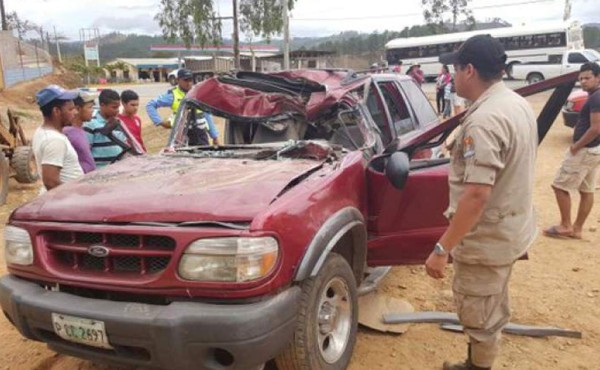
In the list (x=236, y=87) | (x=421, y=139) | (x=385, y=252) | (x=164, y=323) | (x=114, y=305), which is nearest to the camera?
(x=164, y=323)

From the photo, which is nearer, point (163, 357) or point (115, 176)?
point (163, 357)

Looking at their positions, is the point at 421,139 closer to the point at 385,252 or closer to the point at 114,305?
the point at 385,252

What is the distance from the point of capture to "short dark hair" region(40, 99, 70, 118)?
11.8 feet

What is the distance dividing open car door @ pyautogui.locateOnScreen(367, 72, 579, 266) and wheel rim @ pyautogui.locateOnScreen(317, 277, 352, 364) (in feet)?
1.80

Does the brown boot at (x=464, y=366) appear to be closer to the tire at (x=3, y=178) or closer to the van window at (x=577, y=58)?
the tire at (x=3, y=178)

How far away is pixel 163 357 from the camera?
221 centimetres

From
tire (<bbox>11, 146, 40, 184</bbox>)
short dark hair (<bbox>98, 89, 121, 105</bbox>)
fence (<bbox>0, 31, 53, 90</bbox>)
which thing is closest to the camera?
short dark hair (<bbox>98, 89, 121, 105</bbox>)

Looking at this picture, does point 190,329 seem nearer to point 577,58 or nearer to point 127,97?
point 127,97

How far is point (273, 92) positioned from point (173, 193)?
178cm

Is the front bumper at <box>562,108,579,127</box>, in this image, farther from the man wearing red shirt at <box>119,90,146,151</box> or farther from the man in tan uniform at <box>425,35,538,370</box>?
the man in tan uniform at <box>425,35,538,370</box>

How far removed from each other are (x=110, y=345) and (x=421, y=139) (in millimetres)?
1977

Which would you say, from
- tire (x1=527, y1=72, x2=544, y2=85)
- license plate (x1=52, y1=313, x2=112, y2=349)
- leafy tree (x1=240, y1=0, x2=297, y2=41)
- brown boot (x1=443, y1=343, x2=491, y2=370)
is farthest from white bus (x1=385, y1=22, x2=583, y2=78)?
license plate (x1=52, y1=313, x2=112, y2=349)

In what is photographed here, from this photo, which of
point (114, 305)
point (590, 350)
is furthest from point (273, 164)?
point (590, 350)

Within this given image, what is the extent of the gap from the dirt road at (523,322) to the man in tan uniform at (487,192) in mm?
617
